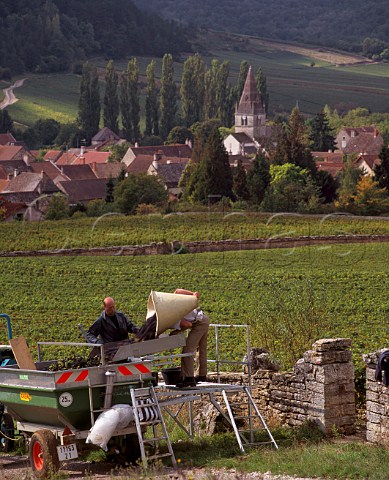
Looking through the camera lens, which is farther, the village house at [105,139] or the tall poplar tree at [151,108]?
the village house at [105,139]

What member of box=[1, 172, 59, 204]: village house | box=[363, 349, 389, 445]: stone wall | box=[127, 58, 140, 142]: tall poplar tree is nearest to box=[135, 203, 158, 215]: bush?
box=[1, 172, 59, 204]: village house

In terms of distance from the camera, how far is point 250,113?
16975 centimetres

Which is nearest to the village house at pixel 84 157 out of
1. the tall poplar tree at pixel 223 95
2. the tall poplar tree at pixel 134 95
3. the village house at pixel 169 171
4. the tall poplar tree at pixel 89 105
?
the tall poplar tree at pixel 89 105

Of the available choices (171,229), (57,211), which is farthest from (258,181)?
(171,229)

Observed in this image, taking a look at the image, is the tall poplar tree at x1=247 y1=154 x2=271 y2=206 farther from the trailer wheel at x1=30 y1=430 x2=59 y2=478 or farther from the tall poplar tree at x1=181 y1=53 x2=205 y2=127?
the tall poplar tree at x1=181 y1=53 x2=205 y2=127

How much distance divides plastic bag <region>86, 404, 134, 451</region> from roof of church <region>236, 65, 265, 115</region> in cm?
15644

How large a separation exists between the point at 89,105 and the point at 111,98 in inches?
185

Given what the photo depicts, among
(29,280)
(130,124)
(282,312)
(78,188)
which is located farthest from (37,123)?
(282,312)

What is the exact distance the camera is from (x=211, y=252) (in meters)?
62.7

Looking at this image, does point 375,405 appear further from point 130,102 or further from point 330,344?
point 130,102

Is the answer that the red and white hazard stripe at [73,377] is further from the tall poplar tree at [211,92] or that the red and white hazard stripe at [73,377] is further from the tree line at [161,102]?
the tall poplar tree at [211,92]

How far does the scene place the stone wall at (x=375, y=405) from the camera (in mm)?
15945

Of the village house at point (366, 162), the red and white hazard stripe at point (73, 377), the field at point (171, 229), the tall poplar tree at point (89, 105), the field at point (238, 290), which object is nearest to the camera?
the red and white hazard stripe at point (73, 377)

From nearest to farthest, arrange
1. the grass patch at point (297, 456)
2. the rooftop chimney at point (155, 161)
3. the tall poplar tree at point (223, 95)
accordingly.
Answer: the grass patch at point (297, 456), the rooftop chimney at point (155, 161), the tall poplar tree at point (223, 95)
